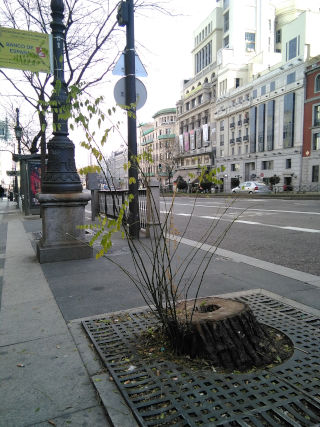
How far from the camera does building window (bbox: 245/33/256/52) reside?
63781mm

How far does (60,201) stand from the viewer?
5.40 meters

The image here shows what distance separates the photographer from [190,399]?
71.1 inches

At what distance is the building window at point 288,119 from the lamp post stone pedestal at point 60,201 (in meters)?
45.8

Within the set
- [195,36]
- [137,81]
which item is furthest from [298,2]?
[137,81]

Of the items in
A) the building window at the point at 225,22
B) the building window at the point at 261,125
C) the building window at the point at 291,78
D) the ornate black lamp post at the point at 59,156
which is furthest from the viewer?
the building window at the point at 225,22

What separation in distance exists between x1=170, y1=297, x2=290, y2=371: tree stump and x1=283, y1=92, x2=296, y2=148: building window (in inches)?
1902

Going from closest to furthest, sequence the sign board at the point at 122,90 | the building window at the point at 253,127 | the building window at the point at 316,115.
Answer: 1. the sign board at the point at 122,90
2. the building window at the point at 316,115
3. the building window at the point at 253,127

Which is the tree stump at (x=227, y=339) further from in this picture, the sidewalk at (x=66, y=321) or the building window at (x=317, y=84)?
the building window at (x=317, y=84)

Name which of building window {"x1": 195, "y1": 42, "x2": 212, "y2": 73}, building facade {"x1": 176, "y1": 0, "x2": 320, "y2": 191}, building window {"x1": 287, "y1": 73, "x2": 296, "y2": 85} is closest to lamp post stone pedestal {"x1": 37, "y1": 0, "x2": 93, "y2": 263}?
building facade {"x1": 176, "y1": 0, "x2": 320, "y2": 191}

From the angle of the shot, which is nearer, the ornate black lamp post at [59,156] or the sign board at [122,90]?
the ornate black lamp post at [59,156]

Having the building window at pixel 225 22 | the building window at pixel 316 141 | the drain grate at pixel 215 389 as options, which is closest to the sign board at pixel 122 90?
the drain grate at pixel 215 389

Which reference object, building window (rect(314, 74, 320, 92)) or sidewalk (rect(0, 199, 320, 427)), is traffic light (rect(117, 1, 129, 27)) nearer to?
sidewalk (rect(0, 199, 320, 427))

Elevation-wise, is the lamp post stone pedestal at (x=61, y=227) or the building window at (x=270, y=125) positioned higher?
the building window at (x=270, y=125)

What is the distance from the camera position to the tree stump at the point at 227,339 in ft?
7.00
